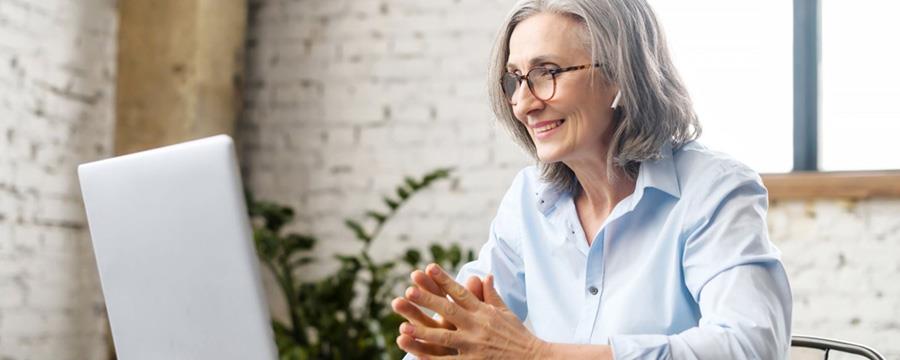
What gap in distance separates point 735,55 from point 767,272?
2.35 metres

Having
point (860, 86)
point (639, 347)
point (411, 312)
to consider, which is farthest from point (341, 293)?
point (639, 347)

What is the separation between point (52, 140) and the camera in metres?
3.44

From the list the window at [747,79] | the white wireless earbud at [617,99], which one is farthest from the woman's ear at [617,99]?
the window at [747,79]

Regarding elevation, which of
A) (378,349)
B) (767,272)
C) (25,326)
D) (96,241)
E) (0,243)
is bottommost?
(378,349)

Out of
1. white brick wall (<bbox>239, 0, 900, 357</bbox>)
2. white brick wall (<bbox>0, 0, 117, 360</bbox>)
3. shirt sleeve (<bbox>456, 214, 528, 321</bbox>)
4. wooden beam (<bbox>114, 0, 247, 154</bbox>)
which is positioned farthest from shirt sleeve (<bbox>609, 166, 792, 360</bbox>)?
wooden beam (<bbox>114, 0, 247, 154</bbox>)

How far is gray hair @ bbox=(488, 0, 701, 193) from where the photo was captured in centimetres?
152

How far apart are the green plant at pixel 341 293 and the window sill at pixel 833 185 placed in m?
1.04

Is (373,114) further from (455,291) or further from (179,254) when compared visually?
(179,254)

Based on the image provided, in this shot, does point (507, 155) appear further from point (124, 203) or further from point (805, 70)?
point (124, 203)

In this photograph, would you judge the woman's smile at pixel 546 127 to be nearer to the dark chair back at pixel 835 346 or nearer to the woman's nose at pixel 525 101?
the woman's nose at pixel 525 101

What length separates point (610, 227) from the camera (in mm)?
1564

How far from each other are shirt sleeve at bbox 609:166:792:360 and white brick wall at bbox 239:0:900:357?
2.30m

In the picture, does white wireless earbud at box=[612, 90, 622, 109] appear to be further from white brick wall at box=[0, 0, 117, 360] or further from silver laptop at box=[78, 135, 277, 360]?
white brick wall at box=[0, 0, 117, 360]

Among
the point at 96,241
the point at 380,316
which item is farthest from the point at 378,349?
the point at 96,241
